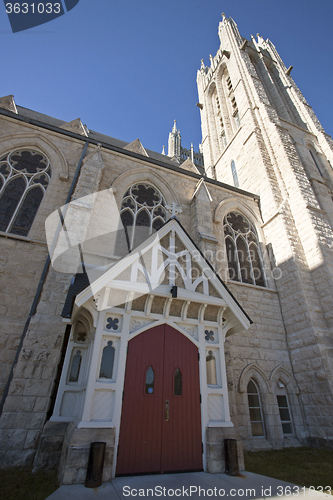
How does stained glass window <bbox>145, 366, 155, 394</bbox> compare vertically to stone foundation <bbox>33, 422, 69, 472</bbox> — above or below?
above

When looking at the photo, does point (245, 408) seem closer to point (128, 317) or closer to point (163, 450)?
point (163, 450)

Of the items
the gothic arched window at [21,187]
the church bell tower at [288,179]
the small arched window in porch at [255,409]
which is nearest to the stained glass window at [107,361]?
the gothic arched window at [21,187]

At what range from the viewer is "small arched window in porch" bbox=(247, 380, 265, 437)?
756cm

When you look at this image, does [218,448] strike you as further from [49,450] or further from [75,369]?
[75,369]

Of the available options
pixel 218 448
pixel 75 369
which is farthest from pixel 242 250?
pixel 75 369

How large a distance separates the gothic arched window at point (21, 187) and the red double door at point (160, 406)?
5841mm

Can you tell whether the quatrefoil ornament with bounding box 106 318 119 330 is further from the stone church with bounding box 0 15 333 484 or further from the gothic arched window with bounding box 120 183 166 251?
the gothic arched window with bounding box 120 183 166 251

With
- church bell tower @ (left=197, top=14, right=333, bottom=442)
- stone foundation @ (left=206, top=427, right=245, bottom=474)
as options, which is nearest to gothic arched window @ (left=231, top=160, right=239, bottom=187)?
church bell tower @ (left=197, top=14, right=333, bottom=442)

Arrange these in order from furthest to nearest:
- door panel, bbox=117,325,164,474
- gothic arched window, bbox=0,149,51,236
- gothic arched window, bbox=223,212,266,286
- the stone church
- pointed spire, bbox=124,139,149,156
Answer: pointed spire, bbox=124,139,149,156, gothic arched window, bbox=223,212,266,286, gothic arched window, bbox=0,149,51,236, the stone church, door panel, bbox=117,325,164,474

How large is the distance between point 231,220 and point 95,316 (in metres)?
9.18

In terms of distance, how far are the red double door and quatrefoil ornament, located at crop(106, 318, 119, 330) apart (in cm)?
46

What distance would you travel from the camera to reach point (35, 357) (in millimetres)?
5594

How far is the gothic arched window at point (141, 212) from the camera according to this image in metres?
9.82

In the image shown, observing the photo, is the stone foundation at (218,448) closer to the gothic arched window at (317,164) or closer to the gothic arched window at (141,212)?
the gothic arched window at (141,212)
